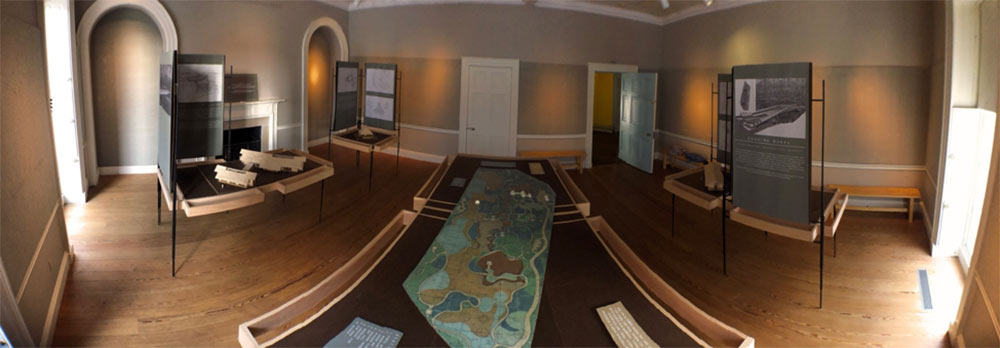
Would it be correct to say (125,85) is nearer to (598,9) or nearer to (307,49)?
(307,49)

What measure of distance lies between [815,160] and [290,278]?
6257 millimetres

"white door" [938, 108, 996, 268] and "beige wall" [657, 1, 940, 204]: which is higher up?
"beige wall" [657, 1, 940, 204]

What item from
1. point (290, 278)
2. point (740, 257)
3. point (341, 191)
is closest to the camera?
point (290, 278)

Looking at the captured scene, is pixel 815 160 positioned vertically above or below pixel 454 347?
above

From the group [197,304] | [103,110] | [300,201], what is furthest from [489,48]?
[197,304]

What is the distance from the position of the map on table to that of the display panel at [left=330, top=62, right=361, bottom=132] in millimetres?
4370

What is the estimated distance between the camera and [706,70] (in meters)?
8.16

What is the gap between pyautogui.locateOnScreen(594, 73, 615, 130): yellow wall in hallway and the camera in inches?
604

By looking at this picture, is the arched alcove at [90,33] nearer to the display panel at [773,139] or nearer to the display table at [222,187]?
the display table at [222,187]

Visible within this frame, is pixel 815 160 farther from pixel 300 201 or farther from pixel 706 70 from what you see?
pixel 300 201

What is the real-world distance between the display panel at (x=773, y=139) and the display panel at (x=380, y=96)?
5.07 metres

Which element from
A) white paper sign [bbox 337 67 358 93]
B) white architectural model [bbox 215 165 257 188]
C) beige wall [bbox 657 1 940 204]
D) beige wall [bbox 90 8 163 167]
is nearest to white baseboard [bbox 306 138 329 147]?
white paper sign [bbox 337 67 358 93]

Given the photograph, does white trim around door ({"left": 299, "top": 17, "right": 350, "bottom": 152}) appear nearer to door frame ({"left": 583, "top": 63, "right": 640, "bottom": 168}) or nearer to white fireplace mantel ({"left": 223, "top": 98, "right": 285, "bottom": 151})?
white fireplace mantel ({"left": 223, "top": 98, "right": 285, "bottom": 151})

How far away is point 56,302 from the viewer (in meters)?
3.18
